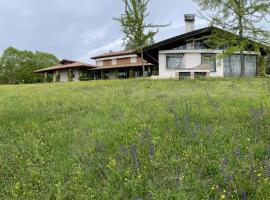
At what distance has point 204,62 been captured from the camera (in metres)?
33.0

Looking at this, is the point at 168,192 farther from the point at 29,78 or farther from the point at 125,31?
the point at 29,78

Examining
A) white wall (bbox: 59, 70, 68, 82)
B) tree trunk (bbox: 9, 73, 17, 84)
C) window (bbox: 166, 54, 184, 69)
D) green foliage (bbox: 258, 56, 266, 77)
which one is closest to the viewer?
window (bbox: 166, 54, 184, 69)

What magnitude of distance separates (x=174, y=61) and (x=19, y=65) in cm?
5500

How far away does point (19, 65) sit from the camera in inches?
3083

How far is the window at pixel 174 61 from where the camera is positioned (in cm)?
3297

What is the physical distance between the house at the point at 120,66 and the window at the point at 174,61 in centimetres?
1546

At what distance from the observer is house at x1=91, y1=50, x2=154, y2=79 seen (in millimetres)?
51062

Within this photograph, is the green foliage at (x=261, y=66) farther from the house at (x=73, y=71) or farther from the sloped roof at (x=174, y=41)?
the house at (x=73, y=71)

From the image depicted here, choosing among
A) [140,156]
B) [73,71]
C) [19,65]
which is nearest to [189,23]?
[73,71]

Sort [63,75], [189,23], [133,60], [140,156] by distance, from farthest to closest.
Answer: [63,75], [133,60], [189,23], [140,156]

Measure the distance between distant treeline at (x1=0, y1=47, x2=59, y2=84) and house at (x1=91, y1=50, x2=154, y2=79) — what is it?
20.0 m

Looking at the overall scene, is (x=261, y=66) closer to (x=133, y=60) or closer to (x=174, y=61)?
(x=174, y=61)

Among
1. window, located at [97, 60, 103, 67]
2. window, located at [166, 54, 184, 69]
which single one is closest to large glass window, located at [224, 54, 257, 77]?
window, located at [166, 54, 184, 69]

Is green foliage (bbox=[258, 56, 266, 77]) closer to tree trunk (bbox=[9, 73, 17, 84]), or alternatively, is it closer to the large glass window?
the large glass window
